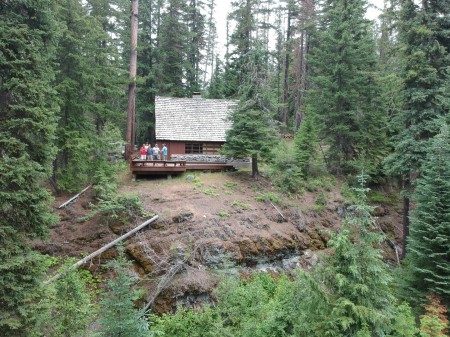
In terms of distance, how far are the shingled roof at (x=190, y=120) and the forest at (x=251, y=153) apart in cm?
400

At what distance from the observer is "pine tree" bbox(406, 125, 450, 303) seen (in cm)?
1055

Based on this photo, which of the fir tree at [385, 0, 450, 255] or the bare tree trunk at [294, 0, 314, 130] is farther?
the bare tree trunk at [294, 0, 314, 130]

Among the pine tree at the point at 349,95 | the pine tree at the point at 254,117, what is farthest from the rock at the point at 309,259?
the pine tree at the point at 349,95

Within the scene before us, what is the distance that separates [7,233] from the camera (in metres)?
8.39

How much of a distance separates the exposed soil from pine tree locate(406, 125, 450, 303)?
3541mm

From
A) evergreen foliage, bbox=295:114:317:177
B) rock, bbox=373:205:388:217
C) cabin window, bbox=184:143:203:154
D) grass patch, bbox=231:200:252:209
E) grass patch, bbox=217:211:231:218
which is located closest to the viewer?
grass patch, bbox=217:211:231:218

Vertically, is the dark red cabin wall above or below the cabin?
below

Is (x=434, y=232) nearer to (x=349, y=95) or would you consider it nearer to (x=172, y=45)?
(x=349, y=95)

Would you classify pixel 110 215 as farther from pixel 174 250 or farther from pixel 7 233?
pixel 7 233

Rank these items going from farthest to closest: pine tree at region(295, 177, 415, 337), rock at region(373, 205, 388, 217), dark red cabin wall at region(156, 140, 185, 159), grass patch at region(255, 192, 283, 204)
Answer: dark red cabin wall at region(156, 140, 185, 159), rock at region(373, 205, 388, 217), grass patch at region(255, 192, 283, 204), pine tree at region(295, 177, 415, 337)

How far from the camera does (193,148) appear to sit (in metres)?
23.1

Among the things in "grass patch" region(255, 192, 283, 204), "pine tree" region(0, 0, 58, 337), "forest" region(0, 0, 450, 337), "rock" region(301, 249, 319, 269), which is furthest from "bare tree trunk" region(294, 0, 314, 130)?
"pine tree" region(0, 0, 58, 337)

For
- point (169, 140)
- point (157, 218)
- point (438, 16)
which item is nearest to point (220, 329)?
point (157, 218)

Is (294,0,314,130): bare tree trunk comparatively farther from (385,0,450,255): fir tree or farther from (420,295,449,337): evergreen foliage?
(420,295,449,337): evergreen foliage
